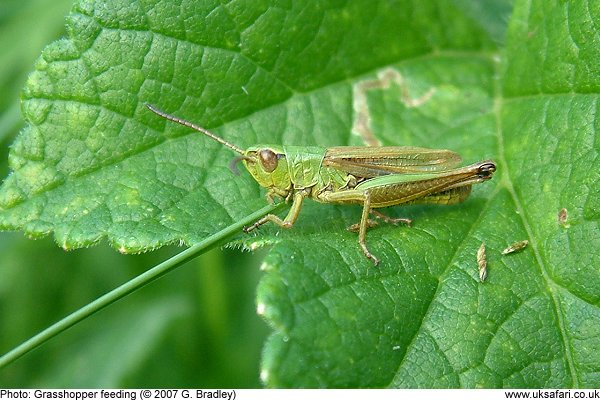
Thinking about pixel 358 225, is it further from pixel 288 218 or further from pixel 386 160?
pixel 386 160

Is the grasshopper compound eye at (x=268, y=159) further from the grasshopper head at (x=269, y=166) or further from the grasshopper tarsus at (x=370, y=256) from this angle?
the grasshopper tarsus at (x=370, y=256)

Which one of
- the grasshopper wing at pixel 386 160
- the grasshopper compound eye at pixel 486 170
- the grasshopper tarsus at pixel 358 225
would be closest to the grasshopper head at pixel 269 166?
the grasshopper wing at pixel 386 160

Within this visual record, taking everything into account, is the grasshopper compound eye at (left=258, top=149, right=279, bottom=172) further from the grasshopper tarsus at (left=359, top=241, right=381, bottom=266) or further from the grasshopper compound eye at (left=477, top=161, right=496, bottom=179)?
the grasshopper compound eye at (left=477, top=161, right=496, bottom=179)

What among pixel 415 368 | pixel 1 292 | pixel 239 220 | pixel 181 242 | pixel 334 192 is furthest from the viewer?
pixel 1 292

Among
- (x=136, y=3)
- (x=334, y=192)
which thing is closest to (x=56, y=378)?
(x=334, y=192)

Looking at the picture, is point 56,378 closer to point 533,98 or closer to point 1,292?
point 1,292

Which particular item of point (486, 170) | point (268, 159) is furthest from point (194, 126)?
point (486, 170)
